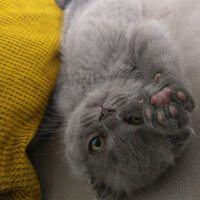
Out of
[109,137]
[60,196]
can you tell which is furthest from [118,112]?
[60,196]

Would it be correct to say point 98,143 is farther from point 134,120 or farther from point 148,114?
point 148,114

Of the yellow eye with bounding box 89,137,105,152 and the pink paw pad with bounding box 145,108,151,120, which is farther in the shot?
the yellow eye with bounding box 89,137,105,152

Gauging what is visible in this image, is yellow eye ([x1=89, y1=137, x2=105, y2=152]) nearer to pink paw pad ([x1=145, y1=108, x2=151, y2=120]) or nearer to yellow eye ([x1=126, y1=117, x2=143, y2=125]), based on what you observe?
yellow eye ([x1=126, y1=117, x2=143, y2=125])

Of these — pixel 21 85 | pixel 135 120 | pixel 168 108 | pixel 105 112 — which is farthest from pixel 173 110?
pixel 21 85

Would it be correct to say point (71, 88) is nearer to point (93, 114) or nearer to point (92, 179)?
point (93, 114)

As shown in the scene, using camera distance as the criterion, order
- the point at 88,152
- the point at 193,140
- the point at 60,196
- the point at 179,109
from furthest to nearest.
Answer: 1. the point at 60,196
2. the point at 88,152
3. the point at 193,140
4. the point at 179,109

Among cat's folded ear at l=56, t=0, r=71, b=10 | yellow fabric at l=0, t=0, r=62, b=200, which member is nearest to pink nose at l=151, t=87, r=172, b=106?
yellow fabric at l=0, t=0, r=62, b=200

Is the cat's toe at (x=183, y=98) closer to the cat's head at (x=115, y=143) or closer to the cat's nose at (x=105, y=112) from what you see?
the cat's head at (x=115, y=143)

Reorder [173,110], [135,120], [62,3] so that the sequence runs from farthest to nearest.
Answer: [62,3] → [135,120] → [173,110]
